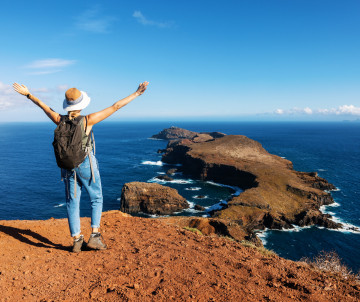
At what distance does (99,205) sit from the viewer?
461 cm

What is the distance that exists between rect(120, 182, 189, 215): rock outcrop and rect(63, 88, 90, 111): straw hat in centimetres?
3847

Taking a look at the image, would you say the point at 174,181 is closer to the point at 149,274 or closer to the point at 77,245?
the point at 77,245

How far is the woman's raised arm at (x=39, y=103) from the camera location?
13.5 ft

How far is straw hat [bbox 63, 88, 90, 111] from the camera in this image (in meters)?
4.05

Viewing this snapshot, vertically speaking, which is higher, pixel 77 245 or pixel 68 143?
pixel 68 143

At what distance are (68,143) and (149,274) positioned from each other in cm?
256

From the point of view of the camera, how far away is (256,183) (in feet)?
162

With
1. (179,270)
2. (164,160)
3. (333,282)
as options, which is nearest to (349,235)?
(333,282)

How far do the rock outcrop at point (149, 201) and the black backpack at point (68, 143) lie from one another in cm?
3840

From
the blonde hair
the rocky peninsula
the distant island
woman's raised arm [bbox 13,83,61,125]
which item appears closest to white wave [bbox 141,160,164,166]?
the rocky peninsula

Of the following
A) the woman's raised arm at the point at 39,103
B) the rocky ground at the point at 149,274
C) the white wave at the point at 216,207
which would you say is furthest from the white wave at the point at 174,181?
the woman's raised arm at the point at 39,103

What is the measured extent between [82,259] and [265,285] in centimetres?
332

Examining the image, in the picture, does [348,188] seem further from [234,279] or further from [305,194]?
[234,279]

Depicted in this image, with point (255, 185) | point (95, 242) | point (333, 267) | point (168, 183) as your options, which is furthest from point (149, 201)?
point (95, 242)
